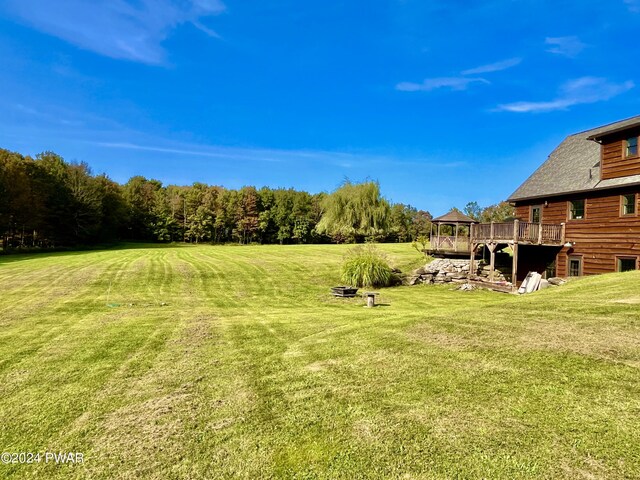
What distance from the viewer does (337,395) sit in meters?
4.48

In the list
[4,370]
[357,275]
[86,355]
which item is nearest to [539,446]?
[86,355]

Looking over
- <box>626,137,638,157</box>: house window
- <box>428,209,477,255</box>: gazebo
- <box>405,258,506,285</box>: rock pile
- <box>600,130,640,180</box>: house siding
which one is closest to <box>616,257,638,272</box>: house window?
<box>600,130,640,180</box>: house siding

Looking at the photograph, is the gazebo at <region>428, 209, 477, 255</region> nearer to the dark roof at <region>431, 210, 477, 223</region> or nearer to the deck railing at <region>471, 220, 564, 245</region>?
the dark roof at <region>431, 210, 477, 223</region>

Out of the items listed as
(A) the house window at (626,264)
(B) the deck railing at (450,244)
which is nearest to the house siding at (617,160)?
(A) the house window at (626,264)

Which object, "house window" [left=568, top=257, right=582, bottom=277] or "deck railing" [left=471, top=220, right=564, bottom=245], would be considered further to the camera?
"deck railing" [left=471, top=220, right=564, bottom=245]

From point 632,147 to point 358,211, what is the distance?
1114 inches

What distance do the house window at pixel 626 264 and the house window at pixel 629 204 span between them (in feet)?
6.21

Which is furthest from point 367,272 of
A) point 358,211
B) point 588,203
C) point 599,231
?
point 358,211

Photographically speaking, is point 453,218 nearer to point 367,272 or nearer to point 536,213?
point 536,213

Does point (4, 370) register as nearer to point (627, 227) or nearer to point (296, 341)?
point (296, 341)

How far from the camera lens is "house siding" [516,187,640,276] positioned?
15438mm

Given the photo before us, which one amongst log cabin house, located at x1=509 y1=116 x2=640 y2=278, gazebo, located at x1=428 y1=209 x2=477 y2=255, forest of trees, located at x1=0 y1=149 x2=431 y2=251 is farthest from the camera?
forest of trees, located at x1=0 y1=149 x2=431 y2=251

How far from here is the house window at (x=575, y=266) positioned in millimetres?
17609

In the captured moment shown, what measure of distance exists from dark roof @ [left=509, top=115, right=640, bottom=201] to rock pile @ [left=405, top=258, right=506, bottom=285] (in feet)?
14.5
